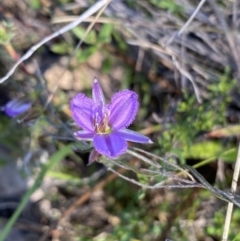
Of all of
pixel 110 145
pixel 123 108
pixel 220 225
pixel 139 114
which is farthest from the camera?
pixel 139 114

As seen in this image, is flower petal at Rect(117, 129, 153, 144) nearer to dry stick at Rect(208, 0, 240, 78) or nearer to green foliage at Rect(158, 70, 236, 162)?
green foliage at Rect(158, 70, 236, 162)

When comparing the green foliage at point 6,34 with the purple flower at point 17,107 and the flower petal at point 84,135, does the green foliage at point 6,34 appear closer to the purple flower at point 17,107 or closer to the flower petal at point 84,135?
the purple flower at point 17,107

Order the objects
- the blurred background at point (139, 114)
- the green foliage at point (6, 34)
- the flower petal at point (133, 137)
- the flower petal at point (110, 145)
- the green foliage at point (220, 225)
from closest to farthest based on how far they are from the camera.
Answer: the flower petal at point (110, 145), the flower petal at point (133, 137), the green foliage at point (6, 34), the green foliage at point (220, 225), the blurred background at point (139, 114)

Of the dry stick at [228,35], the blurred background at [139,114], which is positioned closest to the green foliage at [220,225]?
the blurred background at [139,114]

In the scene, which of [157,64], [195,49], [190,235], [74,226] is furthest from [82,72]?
[190,235]

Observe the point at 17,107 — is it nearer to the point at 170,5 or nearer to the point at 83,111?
the point at 83,111

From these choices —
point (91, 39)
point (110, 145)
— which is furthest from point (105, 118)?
point (91, 39)
